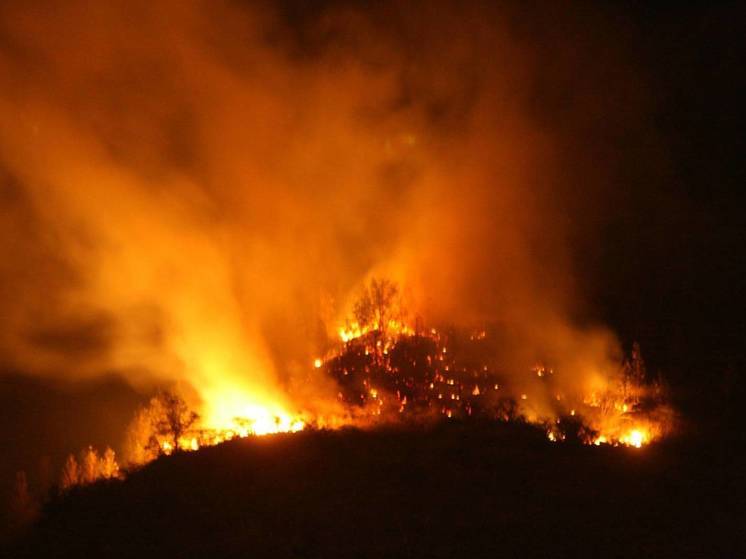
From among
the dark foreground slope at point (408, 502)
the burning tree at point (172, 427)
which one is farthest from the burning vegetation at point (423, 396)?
the dark foreground slope at point (408, 502)

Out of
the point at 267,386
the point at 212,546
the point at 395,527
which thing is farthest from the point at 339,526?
the point at 267,386

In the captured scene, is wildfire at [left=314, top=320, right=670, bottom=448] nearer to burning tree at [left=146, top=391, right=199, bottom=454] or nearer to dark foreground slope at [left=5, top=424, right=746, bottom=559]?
dark foreground slope at [left=5, top=424, right=746, bottom=559]

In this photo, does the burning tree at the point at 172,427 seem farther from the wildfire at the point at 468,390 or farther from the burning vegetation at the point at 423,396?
the wildfire at the point at 468,390

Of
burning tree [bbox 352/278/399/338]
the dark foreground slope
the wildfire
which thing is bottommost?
the dark foreground slope

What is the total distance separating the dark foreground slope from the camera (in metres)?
7.80

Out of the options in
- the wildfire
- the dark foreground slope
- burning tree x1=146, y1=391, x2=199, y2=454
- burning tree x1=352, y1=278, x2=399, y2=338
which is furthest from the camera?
burning tree x1=352, y1=278, x2=399, y2=338

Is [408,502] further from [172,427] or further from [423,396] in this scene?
[172,427]

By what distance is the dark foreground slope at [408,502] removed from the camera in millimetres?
7805

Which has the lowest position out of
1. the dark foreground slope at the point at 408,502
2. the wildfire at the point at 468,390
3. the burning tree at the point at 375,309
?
the dark foreground slope at the point at 408,502

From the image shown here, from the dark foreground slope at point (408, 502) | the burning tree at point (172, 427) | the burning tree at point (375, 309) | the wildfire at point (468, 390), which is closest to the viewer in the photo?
the dark foreground slope at point (408, 502)

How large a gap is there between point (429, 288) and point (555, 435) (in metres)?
8.14

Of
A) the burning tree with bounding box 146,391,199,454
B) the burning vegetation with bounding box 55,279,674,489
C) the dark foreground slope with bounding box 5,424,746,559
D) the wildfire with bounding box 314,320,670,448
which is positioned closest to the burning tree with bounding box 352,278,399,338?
the burning vegetation with bounding box 55,279,674,489

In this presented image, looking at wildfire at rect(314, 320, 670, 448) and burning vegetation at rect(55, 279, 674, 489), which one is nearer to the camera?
burning vegetation at rect(55, 279, 674, 489)

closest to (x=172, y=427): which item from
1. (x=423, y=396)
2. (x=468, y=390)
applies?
(x=423, y=396)
